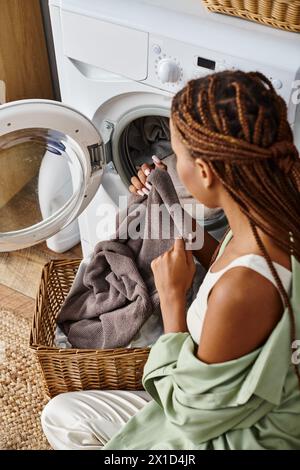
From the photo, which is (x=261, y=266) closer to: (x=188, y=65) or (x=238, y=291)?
(x=238, y=291)

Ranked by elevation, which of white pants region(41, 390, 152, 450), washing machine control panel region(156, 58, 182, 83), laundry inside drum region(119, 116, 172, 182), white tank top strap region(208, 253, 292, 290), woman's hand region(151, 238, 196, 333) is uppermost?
washing machine control panel region(156, 58, 182, 83)

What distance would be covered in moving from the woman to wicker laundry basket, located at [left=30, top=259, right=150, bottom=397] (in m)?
0.21

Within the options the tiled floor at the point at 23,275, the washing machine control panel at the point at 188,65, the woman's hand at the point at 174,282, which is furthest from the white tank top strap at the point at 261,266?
the tiled floor at the point at 23,275

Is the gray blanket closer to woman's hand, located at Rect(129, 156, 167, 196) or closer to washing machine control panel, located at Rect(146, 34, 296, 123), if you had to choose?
woman's hand, located at Rect(129, 156, 167, 196)

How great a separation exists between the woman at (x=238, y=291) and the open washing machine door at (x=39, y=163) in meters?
0.44

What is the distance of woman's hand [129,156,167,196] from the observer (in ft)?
4.83

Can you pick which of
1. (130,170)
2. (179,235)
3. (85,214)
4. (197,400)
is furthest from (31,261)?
(197,400)

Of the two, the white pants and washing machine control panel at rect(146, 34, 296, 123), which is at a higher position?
washing machine control panel at rect(146, 34, 296, 123)

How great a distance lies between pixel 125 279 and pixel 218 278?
0.49 metres

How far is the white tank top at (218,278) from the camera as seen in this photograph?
943 millimetres

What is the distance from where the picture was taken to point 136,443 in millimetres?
1187

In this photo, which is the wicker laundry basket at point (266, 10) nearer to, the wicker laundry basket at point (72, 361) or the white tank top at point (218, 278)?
the white tank top at point (218, 278)

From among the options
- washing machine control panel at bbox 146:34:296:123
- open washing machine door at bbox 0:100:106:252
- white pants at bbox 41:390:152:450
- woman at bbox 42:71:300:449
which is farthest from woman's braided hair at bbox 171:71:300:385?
white pants at bbox 41:390:152:450

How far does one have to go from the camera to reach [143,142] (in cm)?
164
